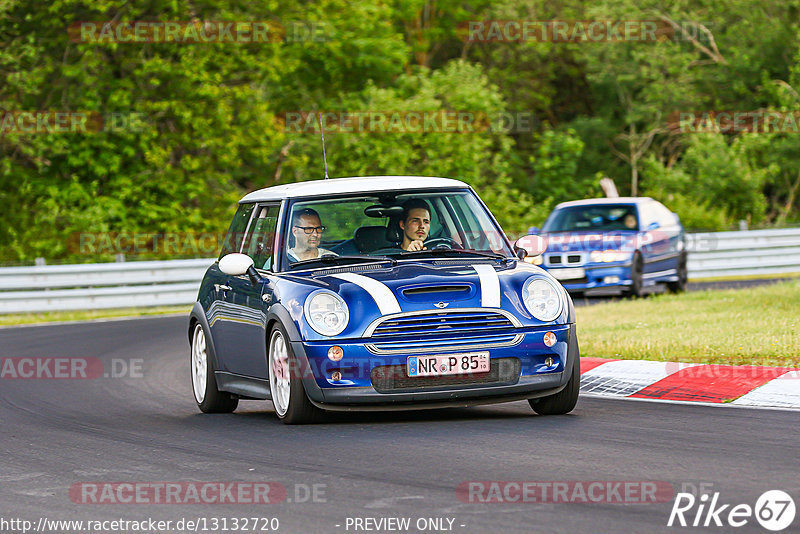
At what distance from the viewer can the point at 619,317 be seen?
17.0 m

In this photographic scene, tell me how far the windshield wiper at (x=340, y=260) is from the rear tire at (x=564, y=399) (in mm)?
1342

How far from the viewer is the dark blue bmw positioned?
70.8 ft

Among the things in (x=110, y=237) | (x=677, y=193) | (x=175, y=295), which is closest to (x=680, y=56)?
(x=677, y=193)

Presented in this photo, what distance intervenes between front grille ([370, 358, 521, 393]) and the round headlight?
0.41 m

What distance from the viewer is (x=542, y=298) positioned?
8.95 metres

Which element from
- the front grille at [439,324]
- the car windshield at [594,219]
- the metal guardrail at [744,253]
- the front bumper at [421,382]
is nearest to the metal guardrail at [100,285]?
the car windshield at [594,219]

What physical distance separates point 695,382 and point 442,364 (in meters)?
2.53

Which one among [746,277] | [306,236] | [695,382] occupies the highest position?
[306,236]

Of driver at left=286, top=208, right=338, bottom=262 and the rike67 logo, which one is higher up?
driver at left=286, top=208, right=338, bottom=262

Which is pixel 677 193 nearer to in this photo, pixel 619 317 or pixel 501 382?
pixel 619 317

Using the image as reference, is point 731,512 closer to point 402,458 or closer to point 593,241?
point 402,458

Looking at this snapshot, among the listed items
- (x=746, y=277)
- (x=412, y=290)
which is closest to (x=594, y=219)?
(x=746, y=277)

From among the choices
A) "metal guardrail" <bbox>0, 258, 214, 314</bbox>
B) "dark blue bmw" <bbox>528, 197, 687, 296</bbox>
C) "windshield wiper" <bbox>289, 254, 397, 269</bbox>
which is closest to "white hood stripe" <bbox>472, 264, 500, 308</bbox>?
"windshield wiper" <bbox>289, 254, 397, 269</bbox>

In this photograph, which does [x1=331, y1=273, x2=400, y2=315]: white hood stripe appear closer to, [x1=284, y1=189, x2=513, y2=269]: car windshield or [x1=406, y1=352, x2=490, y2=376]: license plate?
[x1=406, y1=352, x2=490, y2=376]: license plate
